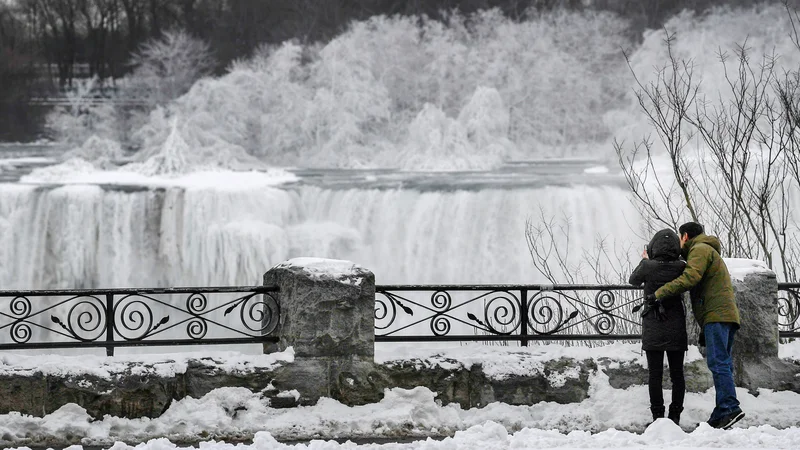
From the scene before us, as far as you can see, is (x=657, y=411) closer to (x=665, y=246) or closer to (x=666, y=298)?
(x=666, y=298)

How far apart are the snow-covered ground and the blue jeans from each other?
23 cm

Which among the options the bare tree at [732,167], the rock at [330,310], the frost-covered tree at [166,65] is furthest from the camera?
A: the frost-covered tree at [166,65]

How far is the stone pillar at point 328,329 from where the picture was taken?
712cm

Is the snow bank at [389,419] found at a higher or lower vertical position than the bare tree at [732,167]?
lower

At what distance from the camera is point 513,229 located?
2612 centimetres

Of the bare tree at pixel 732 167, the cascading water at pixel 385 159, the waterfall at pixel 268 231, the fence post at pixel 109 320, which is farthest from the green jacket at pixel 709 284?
the waterfall at pixel 268 231

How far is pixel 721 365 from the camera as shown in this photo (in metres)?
6.65

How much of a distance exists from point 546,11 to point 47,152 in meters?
20.1

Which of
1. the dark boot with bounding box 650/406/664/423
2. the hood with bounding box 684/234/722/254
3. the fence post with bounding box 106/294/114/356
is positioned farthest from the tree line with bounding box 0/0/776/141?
the dark boot with bounding box 650/406/664/423

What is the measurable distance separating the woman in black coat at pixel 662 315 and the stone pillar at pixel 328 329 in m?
1.97

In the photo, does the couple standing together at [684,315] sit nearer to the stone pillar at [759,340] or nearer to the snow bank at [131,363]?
the stone pillar at [759,340]

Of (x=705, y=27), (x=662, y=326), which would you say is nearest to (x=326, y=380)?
(x=662, y=326)

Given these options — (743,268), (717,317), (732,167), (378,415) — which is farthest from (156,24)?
(717,317)

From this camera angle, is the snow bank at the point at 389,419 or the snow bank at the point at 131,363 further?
the snow bank at the point at 131,363
